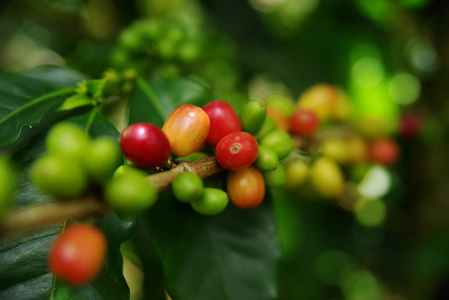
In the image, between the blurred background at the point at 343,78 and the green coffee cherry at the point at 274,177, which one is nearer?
the green coffee cherry at the point at 274,177

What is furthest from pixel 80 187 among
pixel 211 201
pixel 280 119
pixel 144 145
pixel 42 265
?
pixel 280 119

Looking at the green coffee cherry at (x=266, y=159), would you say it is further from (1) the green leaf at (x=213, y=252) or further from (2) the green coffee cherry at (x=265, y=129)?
(1) the green leaf at (x=213, y=252)

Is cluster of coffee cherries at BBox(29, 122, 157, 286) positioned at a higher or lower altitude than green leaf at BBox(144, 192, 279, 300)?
higher

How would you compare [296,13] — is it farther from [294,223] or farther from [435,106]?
[294,223]

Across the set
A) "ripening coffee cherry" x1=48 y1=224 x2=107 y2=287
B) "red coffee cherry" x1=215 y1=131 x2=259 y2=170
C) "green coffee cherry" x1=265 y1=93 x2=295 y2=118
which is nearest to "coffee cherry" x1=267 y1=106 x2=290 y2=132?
"green coffee cherry" x1=265 y1=93 x2=295 y2=118

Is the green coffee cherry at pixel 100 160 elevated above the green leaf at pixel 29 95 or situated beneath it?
elevated above

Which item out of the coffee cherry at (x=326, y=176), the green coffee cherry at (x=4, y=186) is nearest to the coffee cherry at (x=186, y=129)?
the green coffee cherry at (x=4, y=186)

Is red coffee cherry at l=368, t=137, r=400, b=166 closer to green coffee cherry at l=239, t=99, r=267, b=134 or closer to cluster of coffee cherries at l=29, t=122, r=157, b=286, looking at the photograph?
green coffee cherry at l=239, t=99, r=267, b=134
